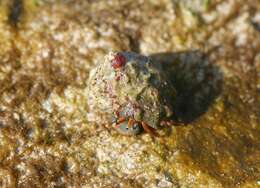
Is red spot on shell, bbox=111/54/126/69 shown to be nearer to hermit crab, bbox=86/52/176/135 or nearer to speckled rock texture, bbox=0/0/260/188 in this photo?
hermit crab, bbox=86/52/176/135

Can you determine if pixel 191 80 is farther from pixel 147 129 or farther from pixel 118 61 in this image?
pixel 118 61

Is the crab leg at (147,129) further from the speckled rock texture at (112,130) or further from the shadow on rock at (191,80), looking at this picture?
the shadow on rock at (191,80)

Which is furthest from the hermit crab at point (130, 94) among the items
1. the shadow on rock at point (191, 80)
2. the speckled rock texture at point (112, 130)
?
the shadow on rock at point (191, 80)

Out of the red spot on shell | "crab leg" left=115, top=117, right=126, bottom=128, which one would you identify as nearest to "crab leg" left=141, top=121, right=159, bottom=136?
"crab leg" left=115, top=117, right=126, bottom=128

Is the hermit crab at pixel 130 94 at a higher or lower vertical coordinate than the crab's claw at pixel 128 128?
higher

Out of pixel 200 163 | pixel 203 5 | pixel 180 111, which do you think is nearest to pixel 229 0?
pixel 203 5
